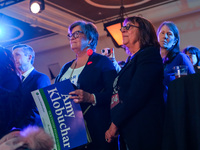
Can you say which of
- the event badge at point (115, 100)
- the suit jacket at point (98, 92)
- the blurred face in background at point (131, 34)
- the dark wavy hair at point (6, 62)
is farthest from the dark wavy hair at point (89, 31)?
the dark wavy hair at point (6, 62)

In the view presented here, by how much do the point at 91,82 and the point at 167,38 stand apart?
3.14 ft

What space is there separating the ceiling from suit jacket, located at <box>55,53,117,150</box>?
4.52 m

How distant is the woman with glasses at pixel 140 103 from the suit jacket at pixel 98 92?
12cm

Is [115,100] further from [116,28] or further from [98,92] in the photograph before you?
[116,28]

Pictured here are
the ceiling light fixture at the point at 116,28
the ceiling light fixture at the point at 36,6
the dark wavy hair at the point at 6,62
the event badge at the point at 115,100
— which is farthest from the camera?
the ceiling light fixture at the point at 36,6

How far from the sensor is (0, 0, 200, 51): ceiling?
21.2 feet

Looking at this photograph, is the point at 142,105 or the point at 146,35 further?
the point at 146,35

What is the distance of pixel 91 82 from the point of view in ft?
6.07

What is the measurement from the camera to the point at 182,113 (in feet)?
4.18

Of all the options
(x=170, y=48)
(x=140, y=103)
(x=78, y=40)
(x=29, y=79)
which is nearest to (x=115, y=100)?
(x=140, y=103)

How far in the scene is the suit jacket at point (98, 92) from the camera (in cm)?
177

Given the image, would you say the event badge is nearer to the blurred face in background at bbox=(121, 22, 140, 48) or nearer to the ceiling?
the blurred face in background at bbox=(121, 22, 140, 48)

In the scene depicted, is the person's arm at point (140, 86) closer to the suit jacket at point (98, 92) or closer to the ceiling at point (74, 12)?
the suit jacket at point (98, 92)

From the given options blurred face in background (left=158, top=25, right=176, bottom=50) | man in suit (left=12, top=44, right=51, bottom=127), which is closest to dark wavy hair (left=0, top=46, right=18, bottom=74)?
man in suit (left=12, top=44, right=51, bottom=127)
